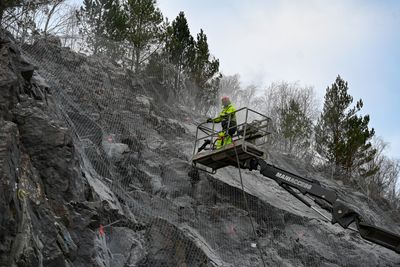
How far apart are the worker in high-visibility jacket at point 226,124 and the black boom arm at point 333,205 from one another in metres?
0.83

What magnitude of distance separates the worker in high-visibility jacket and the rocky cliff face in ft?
8.16

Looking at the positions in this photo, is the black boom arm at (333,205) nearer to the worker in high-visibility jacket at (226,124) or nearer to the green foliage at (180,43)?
the worker in high-visibility jacket at (226,124)

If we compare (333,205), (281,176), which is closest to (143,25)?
(281,176)

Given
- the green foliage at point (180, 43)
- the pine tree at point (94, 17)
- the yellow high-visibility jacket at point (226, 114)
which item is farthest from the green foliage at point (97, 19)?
the yellow high-visibility jacket at point (226, 114)

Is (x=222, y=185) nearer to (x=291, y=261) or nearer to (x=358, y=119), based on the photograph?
(x=291, y=261)

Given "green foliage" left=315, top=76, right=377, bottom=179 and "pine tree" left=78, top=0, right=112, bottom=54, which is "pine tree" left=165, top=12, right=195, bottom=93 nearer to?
"pine tree" left=78, top=0, right=112, bottom=54

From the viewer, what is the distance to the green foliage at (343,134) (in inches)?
1047

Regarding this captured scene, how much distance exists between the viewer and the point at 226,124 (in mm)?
13664

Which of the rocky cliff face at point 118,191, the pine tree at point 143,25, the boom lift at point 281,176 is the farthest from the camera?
the pine tree at point 143,25

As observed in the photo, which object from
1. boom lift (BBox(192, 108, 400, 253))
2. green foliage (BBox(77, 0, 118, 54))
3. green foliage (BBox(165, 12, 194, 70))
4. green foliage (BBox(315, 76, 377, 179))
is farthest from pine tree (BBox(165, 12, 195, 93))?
boom lift (BBox(192, 108, 400, 253))

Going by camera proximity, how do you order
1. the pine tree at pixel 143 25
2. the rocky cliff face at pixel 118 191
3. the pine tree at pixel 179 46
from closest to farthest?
the rocky cliff face at pixel 118 191, the pine tree at pixel 143 25, the pine tree at pixel 179 46

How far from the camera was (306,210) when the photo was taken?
719 inches

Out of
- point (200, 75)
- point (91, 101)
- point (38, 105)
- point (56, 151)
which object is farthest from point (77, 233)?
point (200, 75)

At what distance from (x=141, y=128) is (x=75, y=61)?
13.7 ft
